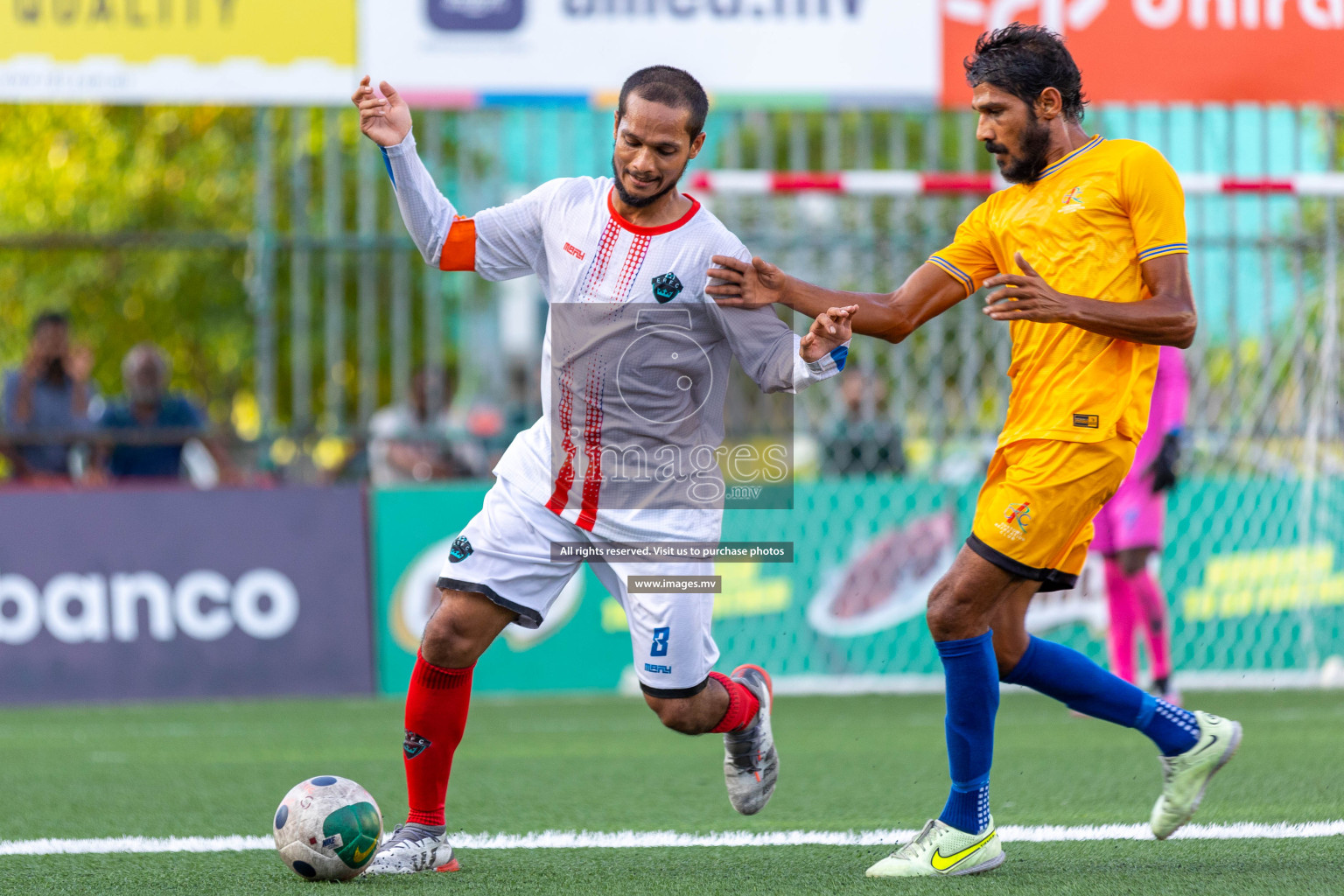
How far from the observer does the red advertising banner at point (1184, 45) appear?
8992 millimetres

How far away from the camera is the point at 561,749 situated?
6.91 meters

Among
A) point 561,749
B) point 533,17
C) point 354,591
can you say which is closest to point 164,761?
point 561,749

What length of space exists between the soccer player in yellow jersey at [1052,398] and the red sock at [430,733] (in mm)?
1196

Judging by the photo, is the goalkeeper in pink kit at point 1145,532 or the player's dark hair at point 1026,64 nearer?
the player's dark hair at point 1026,64

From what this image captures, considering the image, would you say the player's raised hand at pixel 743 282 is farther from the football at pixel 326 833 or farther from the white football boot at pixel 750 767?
the football at pixel 326 833

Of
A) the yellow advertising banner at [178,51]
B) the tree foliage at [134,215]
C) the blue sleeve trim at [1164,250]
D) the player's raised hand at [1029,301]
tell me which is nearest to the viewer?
the player's raised hand at [1029,301]

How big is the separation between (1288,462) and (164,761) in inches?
258

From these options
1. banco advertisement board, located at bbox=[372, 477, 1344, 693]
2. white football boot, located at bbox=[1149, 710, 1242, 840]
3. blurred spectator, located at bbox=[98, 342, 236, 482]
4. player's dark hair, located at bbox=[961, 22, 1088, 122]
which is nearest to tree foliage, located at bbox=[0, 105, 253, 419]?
blurred spectator, located at bbox=[98, 342, 236, 482]

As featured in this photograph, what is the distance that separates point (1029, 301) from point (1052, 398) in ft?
1.14

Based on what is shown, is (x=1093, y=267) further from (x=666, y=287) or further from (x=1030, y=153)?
(x=666, y=287)

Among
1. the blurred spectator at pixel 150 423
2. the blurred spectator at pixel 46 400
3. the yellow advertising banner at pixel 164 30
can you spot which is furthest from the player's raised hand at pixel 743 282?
the blurred spectator at pixel 46 400

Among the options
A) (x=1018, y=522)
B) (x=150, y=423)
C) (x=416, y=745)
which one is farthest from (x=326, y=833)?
(x=150, y=423)

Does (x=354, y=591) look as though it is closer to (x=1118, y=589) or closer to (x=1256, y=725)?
(x=1118, y=589)

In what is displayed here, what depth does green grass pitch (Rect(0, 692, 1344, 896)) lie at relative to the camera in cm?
402
